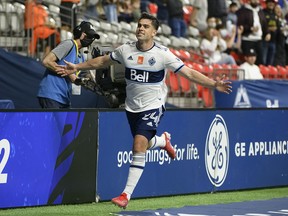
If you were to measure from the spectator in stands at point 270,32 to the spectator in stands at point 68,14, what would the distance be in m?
8.33

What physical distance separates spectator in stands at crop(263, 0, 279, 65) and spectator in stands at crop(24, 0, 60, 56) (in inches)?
357

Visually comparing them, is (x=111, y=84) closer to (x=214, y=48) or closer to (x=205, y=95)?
(x=205, y=95)

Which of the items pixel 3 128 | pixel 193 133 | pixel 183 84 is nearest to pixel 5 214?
pixel 3 128

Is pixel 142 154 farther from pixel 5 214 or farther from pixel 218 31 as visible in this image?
pixel 218 31

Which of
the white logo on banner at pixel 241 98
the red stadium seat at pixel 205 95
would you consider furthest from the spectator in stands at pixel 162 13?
the white logo on banner at pixel 241 98

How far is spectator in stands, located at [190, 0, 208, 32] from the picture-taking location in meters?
24.5

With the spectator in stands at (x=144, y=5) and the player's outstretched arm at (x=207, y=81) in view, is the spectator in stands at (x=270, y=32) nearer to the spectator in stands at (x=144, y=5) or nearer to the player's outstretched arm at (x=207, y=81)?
the spectator in stands at (x=144, y=5)

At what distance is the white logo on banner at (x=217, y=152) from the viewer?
13.7 metres

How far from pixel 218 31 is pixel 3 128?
46.4ft

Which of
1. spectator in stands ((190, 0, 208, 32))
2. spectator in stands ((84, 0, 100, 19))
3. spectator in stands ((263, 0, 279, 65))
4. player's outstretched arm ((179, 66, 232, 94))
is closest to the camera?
player's outstretched arm ((179, 66, 232, 94))

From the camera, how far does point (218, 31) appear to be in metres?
24.4

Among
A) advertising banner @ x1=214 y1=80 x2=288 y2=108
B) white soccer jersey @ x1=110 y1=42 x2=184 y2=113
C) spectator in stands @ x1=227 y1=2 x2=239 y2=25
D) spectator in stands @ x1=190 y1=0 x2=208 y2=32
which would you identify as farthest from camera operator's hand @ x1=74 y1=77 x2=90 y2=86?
spectator in stands @ x1=227 y1=2 x2=239 y2=25

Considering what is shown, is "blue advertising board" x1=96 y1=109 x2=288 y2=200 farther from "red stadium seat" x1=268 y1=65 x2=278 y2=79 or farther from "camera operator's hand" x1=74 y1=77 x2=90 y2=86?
"red stadium seat" x1=268 y1=65 x2=278 y2=79

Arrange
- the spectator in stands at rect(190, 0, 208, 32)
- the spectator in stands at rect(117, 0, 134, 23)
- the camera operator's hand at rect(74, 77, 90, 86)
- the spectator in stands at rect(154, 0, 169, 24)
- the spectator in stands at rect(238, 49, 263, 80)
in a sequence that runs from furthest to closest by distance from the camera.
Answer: the spectator in stands at rect(190, 0, 208, 32), the spectator in stands at rect(154, 0, 169, 24), the spectator in stands at rect(238, 49, 263, 80), the spectator in stands at rect(117, 0, 134, 23), the camera operator's hand at rect(74, 77, 90, 86)
